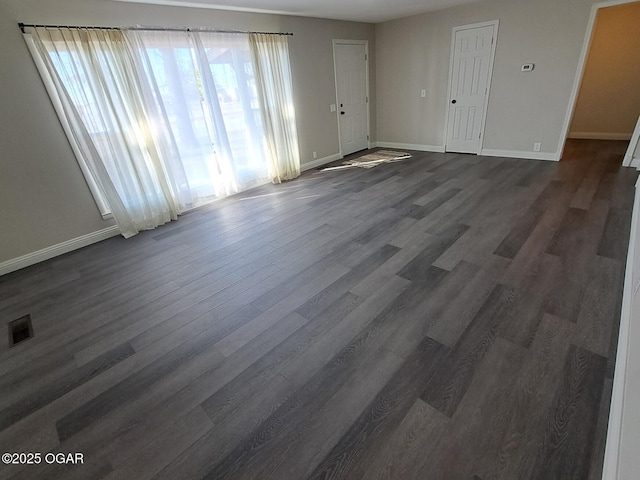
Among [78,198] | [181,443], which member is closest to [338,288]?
[181,443]

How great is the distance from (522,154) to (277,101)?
4567 mm

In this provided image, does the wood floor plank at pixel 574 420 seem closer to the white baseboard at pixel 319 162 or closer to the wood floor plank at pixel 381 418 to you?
the wood floor plank at pixel 381 418

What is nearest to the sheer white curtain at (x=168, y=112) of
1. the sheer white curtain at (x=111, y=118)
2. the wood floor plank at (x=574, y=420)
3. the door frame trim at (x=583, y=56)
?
the sheer white curtain at (x=111, y=118)

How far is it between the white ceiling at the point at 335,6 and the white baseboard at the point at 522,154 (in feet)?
8.45

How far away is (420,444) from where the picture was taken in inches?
54.2

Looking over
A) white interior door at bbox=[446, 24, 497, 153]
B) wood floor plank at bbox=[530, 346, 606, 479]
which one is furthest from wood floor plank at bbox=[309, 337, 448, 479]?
white interior door at bbox=[446, 24, 497, 153]

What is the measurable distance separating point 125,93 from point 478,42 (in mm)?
5745

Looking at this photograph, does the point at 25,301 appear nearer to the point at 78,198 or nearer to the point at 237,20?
the point at 78,198

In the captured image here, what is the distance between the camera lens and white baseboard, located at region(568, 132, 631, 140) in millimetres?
5891

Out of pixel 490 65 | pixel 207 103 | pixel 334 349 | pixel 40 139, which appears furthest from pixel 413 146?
pixel 40 139

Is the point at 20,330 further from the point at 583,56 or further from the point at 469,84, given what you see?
the point at 583,56

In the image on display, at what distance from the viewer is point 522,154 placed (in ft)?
17.7

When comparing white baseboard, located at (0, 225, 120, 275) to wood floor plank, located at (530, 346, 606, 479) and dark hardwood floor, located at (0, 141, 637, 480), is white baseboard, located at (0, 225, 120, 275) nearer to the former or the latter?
dark hardwood floor, located at (0, 141, 637, 480)

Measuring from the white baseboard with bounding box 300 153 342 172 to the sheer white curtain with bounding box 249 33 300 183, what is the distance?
0.36 metres
